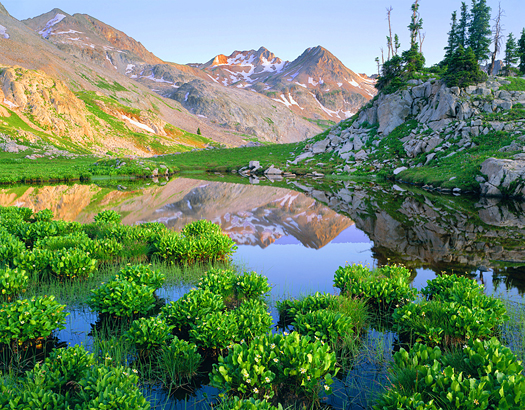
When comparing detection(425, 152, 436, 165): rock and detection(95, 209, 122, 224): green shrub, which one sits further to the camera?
detection(425, 152, 436, 165): rock

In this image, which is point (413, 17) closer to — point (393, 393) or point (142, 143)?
point (393, 393)

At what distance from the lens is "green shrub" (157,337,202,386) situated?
653 centimetres

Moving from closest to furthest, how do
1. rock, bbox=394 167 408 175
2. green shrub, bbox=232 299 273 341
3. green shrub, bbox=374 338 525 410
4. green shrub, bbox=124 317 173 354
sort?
green shrub, bbox=374 338 525 410
green shrub, bbox=124 317 173 354
green shrub, bbox=232 299 273 341
rock, bbox=394 167 408 175

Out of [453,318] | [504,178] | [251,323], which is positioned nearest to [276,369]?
[251,323]

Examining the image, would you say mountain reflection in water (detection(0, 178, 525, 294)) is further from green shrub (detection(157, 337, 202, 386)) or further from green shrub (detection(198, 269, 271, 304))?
green shrub (detection(157, 337, 202, 386))

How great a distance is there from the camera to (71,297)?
401 inches

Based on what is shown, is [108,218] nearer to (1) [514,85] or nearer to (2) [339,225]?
(2) [339,225]

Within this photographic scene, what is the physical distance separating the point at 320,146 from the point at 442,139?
28.3m

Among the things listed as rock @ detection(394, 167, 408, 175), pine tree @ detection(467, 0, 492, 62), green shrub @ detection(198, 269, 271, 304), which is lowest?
green shrub @ detection(198, 269, 271, 304)

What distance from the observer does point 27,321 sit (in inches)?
285

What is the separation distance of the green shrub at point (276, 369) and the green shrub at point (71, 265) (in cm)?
781

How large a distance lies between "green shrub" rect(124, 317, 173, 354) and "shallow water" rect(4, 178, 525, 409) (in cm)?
122

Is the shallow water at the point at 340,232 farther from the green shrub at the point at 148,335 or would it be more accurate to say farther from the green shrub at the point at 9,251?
the green shrub at the point at 9,251

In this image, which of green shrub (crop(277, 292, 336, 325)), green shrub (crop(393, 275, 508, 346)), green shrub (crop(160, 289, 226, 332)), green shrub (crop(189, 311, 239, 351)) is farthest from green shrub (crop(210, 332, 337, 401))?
green shrub (crop(393, 275, 508, 346))
